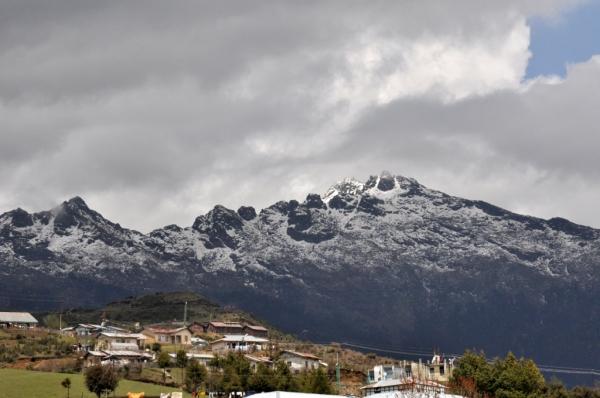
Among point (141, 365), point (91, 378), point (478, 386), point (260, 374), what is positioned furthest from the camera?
point (141, 365)

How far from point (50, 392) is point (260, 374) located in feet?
94.8

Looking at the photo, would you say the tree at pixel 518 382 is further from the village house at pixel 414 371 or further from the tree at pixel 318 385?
the village house at pixel 414 371

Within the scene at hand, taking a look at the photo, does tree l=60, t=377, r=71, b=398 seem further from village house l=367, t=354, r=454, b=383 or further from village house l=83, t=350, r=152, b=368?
village house l=367, t=354, r=454, b=383

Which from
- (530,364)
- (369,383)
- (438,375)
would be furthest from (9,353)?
(530,364)

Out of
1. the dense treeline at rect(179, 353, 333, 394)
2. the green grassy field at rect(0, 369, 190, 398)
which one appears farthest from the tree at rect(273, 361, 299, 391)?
the green grassy field at rect(0, 369, 190, 398)

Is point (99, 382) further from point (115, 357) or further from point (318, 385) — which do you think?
point (115, 357)

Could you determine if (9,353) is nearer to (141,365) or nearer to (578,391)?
(141,365)

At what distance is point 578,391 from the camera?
18075cm

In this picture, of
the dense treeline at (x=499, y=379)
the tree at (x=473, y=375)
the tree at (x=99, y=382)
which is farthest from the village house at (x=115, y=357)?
the dense treeline at (x=499, y=379)

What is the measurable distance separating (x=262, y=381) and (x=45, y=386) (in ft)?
90.9

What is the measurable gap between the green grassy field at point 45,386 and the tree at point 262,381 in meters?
8.88

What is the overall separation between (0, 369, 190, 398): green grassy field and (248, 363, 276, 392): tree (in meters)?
8.88

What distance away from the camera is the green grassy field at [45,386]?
462 ft

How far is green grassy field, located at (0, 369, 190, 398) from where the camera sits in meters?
141
